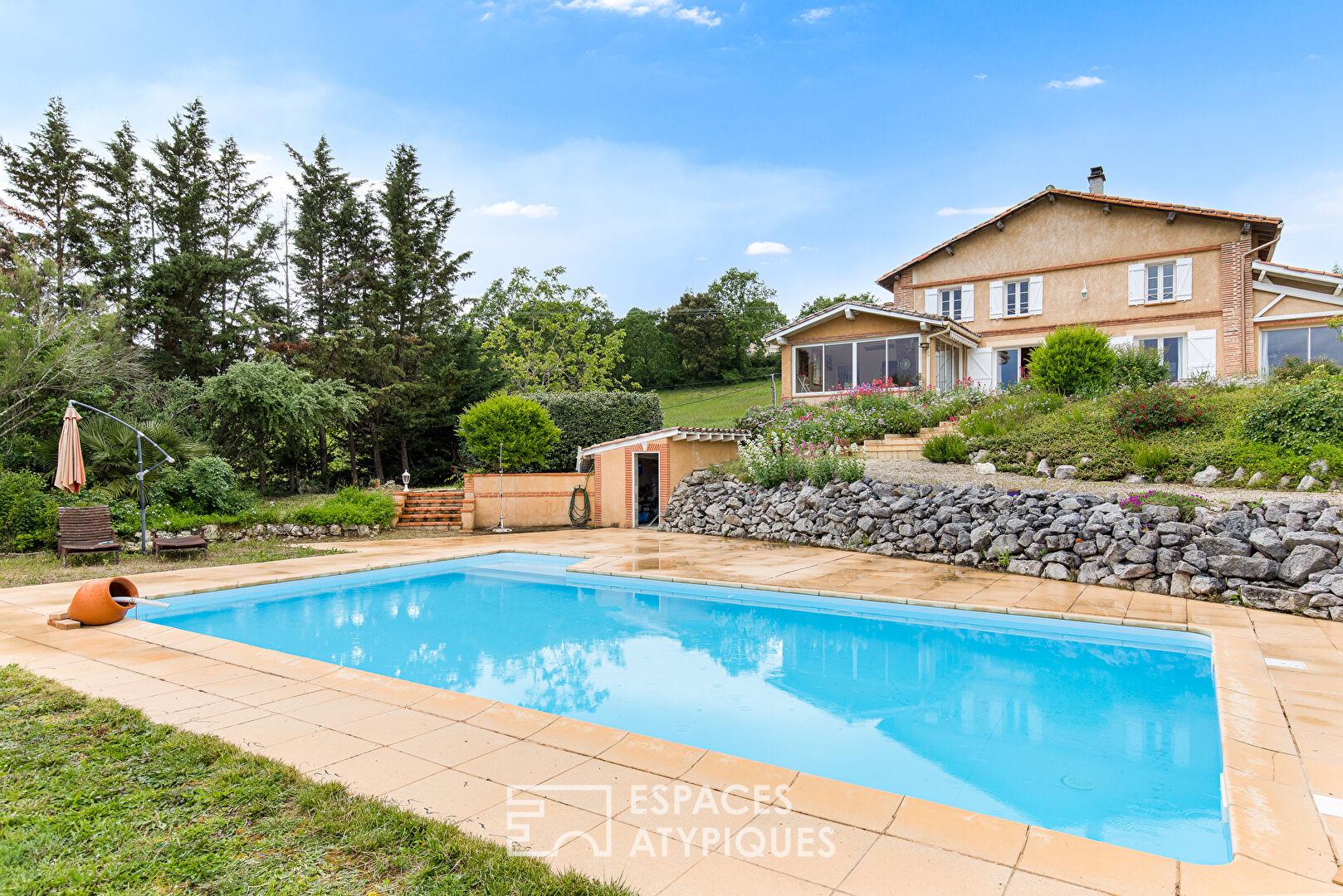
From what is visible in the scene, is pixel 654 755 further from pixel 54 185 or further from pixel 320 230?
pixel 54 185

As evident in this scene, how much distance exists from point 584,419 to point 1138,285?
1641 cm

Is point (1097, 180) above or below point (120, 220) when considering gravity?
above

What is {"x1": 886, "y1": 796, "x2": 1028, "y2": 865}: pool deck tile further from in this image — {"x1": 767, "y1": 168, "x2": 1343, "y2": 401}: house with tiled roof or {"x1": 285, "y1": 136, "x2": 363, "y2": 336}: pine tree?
{"x1": 285, "y1": 136, "x2": 363, "y2": 336}: pine tree

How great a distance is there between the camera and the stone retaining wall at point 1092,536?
6953 mm

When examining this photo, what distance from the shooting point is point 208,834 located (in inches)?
105

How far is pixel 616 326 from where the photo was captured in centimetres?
4453

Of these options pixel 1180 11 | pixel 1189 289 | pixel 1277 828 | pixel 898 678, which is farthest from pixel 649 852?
pixel 1189 289

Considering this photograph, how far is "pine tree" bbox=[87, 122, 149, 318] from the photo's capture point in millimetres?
18562

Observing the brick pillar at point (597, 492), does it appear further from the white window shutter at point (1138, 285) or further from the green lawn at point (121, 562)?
the white window shutter at point (1138, 285)

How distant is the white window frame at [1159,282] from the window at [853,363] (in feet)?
22.3

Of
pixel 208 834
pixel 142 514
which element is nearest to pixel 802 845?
pixel 208 834

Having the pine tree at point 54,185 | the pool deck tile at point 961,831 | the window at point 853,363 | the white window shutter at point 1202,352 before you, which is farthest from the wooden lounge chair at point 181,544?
the white window shutter at point 1202,352

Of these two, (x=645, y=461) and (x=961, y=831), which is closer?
(x=961, y=831)

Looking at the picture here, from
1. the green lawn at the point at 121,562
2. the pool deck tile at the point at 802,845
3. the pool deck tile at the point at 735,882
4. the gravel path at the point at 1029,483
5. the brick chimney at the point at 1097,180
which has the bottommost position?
the green lawn at the point at 121,562
